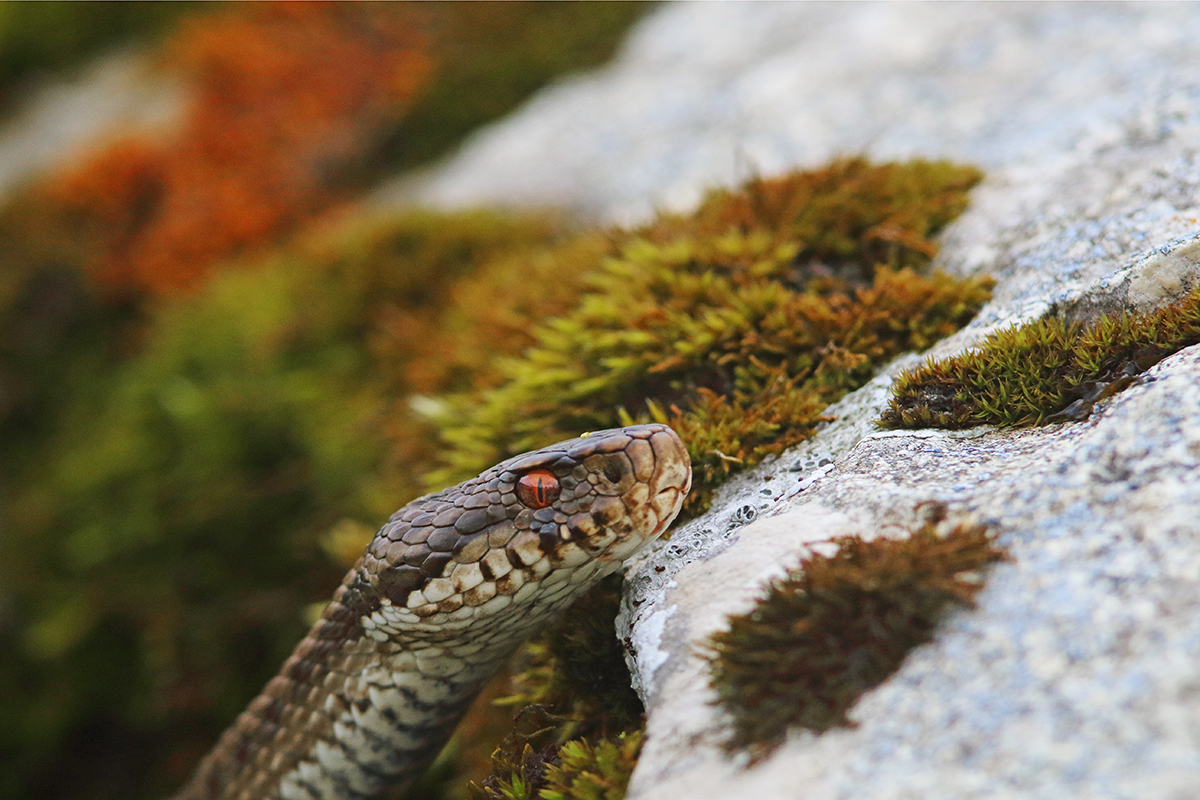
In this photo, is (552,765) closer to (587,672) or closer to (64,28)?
(587,672)

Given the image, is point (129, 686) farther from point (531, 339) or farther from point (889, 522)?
point (889, 522)

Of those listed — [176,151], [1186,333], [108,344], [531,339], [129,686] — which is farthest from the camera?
[176,151]

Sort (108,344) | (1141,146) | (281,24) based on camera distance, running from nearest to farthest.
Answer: (1141,146) → (108,344) → (281,24)

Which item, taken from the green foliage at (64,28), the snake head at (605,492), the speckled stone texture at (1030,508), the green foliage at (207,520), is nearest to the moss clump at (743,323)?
the speckled stone texture at (1030,508)

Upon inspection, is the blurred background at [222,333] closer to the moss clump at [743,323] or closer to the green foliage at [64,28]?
the moss clump at [743,323]

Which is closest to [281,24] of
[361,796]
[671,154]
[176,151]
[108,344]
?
[176,151]
